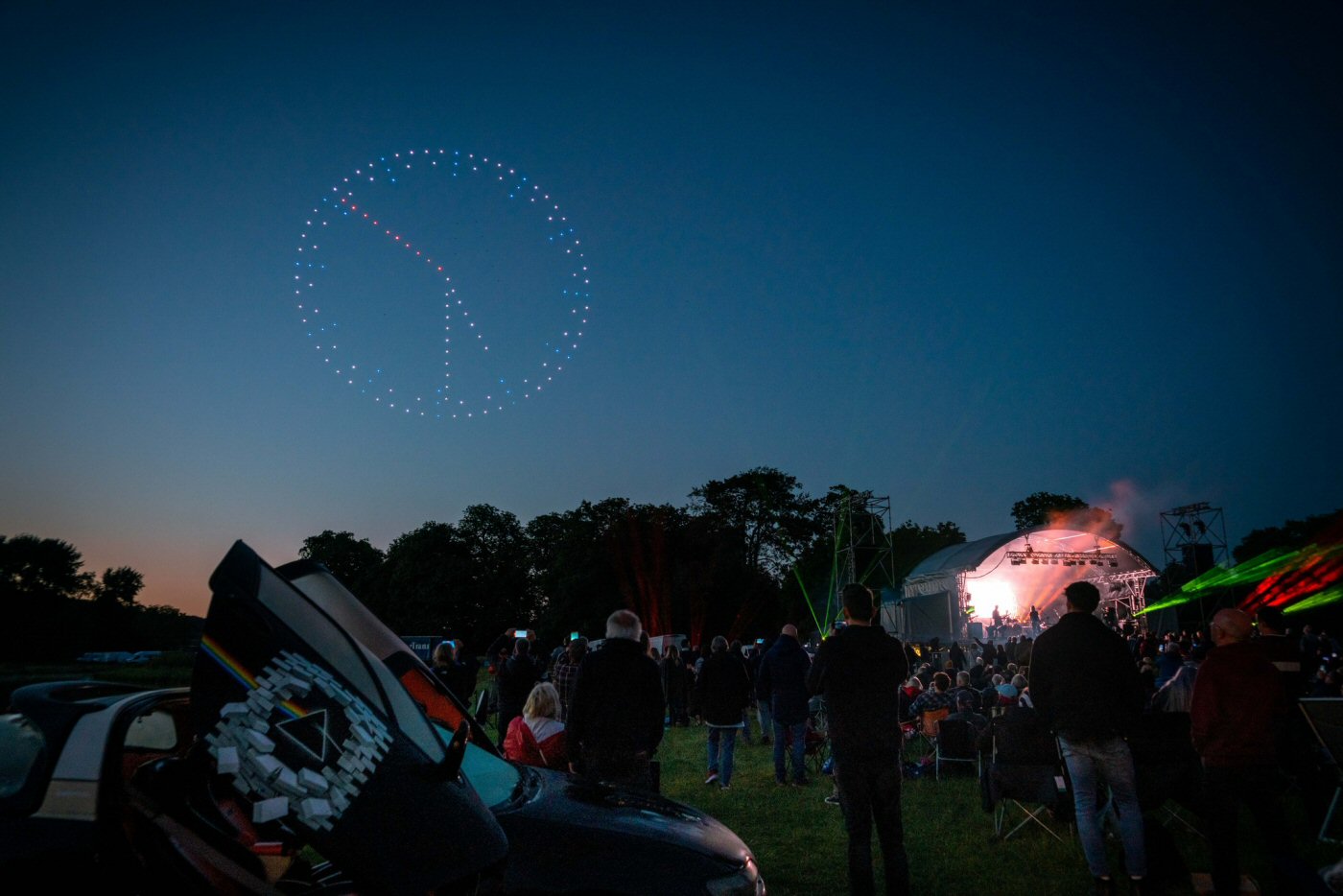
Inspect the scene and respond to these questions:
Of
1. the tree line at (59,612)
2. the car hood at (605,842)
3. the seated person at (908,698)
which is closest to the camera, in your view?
the car hood at (605,842)

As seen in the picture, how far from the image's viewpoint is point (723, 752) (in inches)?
378

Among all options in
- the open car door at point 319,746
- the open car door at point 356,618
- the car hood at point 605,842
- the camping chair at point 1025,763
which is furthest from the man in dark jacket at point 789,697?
the open car door at point 319,746

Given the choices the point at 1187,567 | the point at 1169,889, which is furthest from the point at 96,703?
the point at 1187,567

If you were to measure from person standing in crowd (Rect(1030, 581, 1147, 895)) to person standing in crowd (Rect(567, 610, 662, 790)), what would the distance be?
2.44 m

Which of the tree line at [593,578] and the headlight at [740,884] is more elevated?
the tree line at [593,578]

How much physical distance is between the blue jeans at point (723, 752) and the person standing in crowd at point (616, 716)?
458 cm

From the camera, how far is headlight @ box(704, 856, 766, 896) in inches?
129

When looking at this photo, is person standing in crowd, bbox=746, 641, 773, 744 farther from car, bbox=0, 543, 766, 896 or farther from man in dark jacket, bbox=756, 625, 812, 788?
car, bbox=0, 543, 766, 896

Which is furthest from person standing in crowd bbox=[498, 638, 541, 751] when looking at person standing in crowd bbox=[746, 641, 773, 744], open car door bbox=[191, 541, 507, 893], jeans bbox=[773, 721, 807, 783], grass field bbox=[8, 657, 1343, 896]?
open car door bbox=[191, 541, 507, 893]

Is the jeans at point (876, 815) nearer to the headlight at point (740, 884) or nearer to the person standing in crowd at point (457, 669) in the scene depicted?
the headlight at point (740, 884)

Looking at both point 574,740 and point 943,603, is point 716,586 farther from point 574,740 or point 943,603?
point 574,740

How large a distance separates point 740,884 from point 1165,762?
424 centimetres

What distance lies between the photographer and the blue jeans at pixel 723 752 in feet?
31.1

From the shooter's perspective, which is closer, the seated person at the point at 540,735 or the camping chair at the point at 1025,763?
the seated person at the point at 540,735
